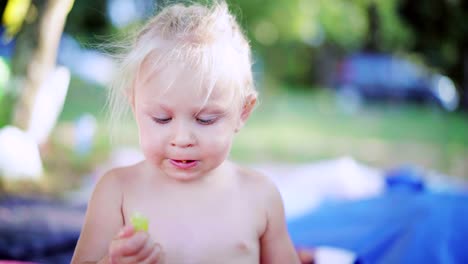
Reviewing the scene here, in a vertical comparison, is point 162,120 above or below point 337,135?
below

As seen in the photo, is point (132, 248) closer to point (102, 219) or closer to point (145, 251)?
point (145, 251)

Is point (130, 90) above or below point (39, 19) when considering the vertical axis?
below

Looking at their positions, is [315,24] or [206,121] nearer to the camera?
[206,121]

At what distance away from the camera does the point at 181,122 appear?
3.30 feet

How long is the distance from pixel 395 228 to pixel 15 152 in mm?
1808

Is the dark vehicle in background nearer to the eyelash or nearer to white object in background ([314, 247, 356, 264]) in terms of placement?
white object in background ([314, 247, 356, 264])

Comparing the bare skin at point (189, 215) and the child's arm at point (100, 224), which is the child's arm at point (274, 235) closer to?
the bare skin at point (189, 215)

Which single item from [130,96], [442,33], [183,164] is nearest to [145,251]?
[183,164]

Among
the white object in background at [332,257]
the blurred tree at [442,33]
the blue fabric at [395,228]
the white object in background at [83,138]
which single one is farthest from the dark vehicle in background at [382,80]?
the white object in background at [332,257]

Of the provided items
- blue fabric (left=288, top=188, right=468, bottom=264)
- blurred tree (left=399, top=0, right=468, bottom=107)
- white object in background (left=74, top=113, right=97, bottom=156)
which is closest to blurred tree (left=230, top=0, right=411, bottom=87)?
blurred tree (left=399, top=0, right=468, bottom=107)

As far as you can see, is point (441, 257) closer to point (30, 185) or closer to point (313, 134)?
point (30, 185)

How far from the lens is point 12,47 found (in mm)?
3299

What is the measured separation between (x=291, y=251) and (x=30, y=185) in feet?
8.06

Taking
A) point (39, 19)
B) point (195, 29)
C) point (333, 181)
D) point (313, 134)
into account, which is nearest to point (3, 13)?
point (39, 19)
